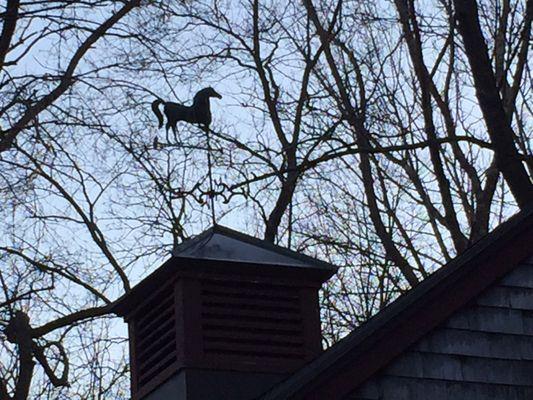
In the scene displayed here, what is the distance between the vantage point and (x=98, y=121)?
53.4 ft

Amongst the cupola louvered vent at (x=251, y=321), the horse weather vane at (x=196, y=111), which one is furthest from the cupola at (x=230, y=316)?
the horse weather vane at (x=196, y=111)

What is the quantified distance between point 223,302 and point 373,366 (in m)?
1.62

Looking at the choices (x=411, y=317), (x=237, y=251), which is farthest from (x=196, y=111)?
(x=411, y=317)

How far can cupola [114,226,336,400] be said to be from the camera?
7.84 m

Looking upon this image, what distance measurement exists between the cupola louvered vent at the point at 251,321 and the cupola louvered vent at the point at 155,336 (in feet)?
0.83

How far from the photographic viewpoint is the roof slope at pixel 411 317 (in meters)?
6.70

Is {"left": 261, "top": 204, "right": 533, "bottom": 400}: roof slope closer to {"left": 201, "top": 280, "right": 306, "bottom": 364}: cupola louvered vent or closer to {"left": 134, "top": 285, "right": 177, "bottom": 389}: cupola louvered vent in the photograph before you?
{"left": 201, "top": 280, "right": 306, "bottom": 364}: cupola louvered vent

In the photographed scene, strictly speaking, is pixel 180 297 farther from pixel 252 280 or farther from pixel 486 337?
pixel 486 337

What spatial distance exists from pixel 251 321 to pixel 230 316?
0.15m

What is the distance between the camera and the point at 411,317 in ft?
22.9

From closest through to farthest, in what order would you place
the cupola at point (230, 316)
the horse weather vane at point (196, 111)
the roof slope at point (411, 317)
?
the roof slope at point (411, 317) < the cupola at point (230, 316) < the horse weather vane at point (196, 111)

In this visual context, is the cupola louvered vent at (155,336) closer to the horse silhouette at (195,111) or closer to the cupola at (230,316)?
the cupola at (230,316)

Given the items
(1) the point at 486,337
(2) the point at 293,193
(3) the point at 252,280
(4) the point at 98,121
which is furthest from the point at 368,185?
(1) the point at 486,337

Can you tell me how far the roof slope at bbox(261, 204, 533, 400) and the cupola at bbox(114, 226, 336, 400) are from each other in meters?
0.39
